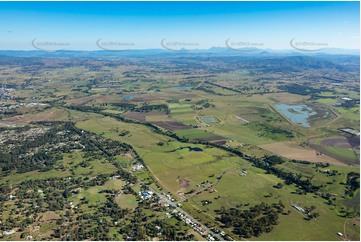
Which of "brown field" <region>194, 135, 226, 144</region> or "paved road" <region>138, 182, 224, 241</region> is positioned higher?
"paved road" <region>138, 182, 224, 241</region>

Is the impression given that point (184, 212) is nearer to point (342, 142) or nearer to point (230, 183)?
point (230, 183)

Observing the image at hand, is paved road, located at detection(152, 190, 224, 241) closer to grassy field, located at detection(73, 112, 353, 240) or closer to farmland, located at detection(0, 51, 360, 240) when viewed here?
farmland, located at detection(0, 51, 360, 240)

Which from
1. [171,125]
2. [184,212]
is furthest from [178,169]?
[171,125]

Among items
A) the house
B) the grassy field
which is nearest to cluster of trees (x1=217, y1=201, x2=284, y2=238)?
the grassy field

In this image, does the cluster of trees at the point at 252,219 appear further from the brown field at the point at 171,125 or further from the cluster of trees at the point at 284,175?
the brown field at the point at 171,125

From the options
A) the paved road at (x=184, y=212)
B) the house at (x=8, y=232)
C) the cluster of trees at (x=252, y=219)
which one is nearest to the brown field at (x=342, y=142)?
the cluster of trees at (x=252, y=219)

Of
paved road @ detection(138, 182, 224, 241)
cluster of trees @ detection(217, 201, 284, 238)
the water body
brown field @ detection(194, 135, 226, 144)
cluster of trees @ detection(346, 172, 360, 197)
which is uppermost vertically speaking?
paved road @ detection(138, 182, 224, 241)

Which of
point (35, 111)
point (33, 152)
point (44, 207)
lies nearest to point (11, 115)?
point (35, 111)
